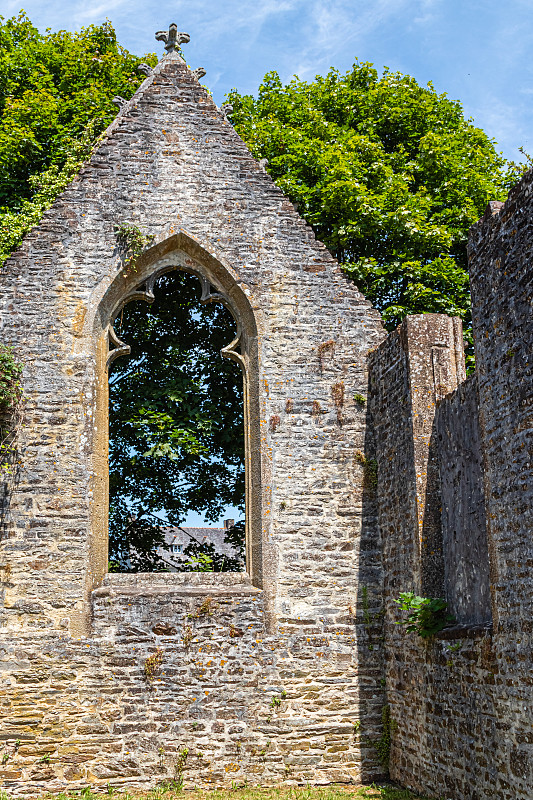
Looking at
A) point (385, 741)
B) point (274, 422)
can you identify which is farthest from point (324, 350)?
point (385, 741)

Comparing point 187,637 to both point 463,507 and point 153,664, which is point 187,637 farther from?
point 463,507

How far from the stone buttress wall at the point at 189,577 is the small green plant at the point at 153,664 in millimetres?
70

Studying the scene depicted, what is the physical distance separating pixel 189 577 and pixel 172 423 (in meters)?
1.88

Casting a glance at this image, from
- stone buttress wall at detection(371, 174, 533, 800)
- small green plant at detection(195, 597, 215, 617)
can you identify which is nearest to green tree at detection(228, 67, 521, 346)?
stone buttress wall at detection(371, 174, 533, 800)

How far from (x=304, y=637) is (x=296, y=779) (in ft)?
4.09

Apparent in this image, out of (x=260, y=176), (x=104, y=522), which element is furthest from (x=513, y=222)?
(x=104, y=522)

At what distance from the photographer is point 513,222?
5.75m

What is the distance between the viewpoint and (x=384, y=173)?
1167cm

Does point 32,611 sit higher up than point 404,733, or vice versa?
point 32,611

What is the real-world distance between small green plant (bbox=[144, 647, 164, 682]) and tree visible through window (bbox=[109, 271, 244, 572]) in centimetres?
159

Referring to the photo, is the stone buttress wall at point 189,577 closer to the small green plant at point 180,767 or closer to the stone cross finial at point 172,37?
the small green plant at point 180,767

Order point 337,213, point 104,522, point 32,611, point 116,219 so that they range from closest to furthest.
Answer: point 32,611
point 104,522
point 116,219
point 337,213

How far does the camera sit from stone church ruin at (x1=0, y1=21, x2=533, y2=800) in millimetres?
6949

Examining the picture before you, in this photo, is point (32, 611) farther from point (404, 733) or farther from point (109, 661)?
point (404, 733)
